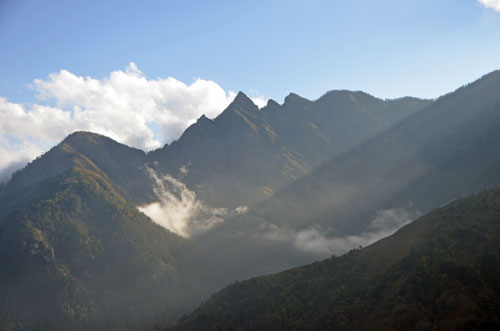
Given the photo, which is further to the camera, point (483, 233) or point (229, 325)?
point (229, 325)

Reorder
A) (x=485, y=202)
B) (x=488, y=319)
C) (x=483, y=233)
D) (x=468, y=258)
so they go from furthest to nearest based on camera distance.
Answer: (x=485, y=202)
(x=483, y=233)
(x=468, y=258)
(x=488, y=319)

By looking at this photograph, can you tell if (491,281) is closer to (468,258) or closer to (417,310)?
(468,258)

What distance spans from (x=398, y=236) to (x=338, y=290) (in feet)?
149

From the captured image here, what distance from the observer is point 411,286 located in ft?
426

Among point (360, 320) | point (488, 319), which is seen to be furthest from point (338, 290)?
point (488, 319)

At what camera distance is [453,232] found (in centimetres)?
15012

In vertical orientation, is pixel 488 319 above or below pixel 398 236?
below

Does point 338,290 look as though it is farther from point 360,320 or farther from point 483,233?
point 483,233

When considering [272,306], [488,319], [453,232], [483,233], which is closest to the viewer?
[488,319]

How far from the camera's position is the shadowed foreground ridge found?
366 feet

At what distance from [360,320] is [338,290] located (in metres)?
30.4

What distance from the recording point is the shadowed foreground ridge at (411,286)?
111 meters

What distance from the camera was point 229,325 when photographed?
191 m

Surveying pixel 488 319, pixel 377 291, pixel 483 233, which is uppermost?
pixel 483 233
